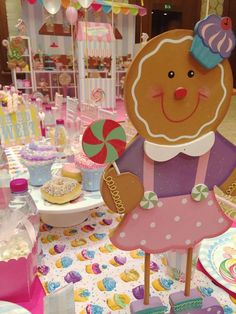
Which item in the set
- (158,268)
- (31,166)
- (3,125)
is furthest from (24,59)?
(158,268)

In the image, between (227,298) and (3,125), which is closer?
(227,298)

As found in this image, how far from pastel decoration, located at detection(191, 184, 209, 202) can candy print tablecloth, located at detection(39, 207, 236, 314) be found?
30 cm

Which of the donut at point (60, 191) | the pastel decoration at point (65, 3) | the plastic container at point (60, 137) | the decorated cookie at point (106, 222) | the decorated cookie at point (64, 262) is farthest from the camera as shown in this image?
the pastel decoration at point (65, 3)

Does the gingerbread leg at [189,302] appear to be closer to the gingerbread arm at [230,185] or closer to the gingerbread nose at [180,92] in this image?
the gingerbread arm at [230,185]

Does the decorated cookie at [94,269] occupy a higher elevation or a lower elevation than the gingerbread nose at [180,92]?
lower

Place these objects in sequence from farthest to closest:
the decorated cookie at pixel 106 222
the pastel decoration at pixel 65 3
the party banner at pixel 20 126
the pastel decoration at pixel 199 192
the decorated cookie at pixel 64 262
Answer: the pastel decoration at pixel 65 3
the party banner at pixel 20 126
the decorated cookie at pixel 106 222
the decorated cookie at pixel 64 262
the pastel decoration at pixel 199 192

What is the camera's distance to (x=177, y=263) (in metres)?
0.81

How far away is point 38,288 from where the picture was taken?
75 cm

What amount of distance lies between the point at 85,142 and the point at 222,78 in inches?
12.0

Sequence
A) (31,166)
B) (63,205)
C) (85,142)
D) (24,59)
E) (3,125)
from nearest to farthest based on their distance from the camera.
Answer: (85,142) < (63,205) < (31,166) < (3,125) < (24,59)

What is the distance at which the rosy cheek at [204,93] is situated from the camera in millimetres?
589

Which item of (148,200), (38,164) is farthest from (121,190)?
(38,164)

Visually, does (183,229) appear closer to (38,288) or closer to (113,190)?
(113,190)

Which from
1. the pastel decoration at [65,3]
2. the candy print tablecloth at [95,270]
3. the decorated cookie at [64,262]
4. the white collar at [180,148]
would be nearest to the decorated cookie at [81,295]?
the candy print tablecloth at [95,270]
